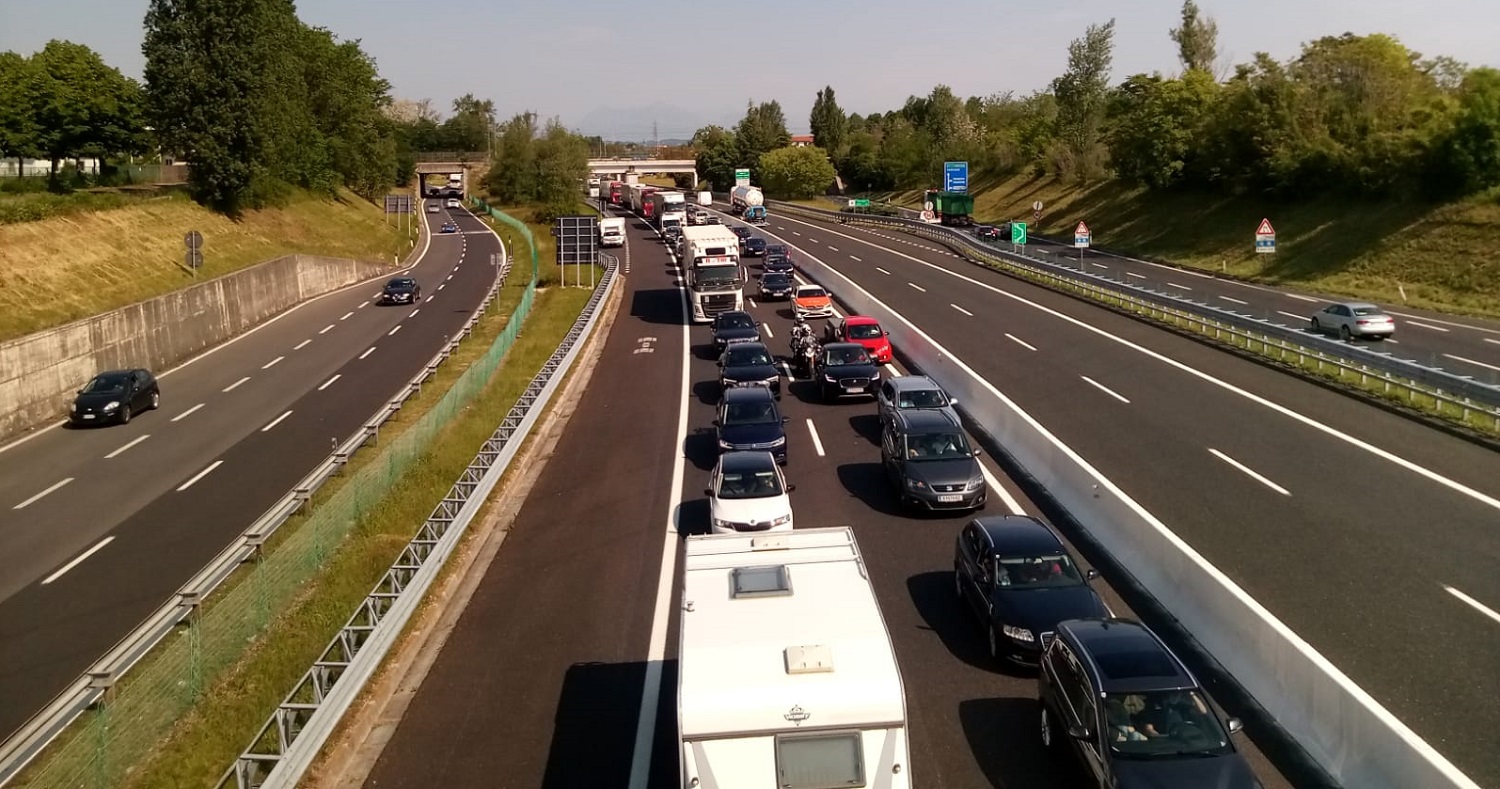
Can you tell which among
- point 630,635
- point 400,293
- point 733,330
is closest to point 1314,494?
point 630,635

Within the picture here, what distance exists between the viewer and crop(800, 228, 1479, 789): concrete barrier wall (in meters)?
9.88

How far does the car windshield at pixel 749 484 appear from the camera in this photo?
18.2 m

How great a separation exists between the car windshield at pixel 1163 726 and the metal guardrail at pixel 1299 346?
16888 millimetres

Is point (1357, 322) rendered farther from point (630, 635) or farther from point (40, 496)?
point (40, 496)

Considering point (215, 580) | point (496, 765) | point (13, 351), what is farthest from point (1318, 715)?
point (13, 351)

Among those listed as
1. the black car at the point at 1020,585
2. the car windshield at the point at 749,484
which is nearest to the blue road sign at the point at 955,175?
the car windshield at the point at 749,484

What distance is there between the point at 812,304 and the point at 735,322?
7421 mm

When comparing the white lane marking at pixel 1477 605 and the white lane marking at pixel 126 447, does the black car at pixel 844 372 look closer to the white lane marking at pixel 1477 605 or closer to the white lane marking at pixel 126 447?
the white lane marking at pixel 1477 605

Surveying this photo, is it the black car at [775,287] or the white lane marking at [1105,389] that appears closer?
the white lane marking at [1105,389]

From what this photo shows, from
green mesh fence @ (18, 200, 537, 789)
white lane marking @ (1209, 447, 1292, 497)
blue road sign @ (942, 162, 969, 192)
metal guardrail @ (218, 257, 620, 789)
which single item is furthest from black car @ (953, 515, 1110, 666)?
blue road sign @ (942, 162, 969, 192)

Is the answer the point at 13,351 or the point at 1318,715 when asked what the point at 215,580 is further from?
the point at 13,351

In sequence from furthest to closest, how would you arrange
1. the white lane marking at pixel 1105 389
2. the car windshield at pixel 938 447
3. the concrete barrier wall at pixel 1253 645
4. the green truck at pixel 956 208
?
the green truck at pixel 956 208, the white lane marking at pixel 1105 389, the car windshield at pixel 938 447, the concrete barrier wall at pixel 1253 645

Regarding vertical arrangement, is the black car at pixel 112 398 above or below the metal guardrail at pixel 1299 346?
below

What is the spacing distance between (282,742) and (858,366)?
21.3m
